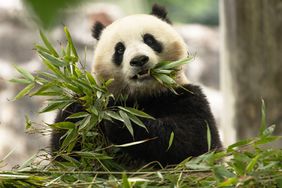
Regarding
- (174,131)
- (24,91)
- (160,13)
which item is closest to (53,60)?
(24,91)

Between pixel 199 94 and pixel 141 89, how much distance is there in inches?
12.9

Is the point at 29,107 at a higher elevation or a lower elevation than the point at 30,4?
lower

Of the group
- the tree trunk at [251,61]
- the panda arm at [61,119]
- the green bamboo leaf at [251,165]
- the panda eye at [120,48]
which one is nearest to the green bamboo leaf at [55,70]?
the panda arm at [61,119]

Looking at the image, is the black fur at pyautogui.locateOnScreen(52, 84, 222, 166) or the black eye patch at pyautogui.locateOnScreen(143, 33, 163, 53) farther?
the black eye patch at pyautogui.locateOnScreen(143, 33, 163, 53)

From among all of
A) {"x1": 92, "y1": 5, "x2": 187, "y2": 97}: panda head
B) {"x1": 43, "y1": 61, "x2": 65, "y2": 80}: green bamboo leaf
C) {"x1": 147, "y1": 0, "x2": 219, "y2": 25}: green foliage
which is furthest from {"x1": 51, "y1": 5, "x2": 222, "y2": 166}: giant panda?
{"x1": 147, "y1": 0, "x2": 219, "y2": 25}: green foliage

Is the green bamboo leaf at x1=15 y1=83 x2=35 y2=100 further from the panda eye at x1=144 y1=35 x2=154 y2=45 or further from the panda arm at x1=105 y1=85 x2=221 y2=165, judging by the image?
the panda eye at x1=144 y1=35 x2=154 y2=45

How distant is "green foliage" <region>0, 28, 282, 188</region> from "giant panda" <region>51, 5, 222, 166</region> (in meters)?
0.21

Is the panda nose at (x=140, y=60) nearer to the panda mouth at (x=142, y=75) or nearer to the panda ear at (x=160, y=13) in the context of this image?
the panda mouth at (x=142, y=75)

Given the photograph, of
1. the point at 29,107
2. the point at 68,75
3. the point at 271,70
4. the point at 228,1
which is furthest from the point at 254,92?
the point at 29,107

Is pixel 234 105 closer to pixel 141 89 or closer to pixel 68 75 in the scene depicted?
pixel 141 89

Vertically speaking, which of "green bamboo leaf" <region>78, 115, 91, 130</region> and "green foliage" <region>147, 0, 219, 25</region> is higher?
"green foliage" <region>147, 0, 219, 25</region>

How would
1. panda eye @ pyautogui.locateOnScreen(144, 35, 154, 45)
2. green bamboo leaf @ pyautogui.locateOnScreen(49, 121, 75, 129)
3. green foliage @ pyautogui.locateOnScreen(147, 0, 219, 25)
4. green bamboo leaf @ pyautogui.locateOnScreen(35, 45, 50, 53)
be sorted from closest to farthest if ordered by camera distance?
green bamboo leaf @ pyautogui.locateOnScreen(49, 121, 75, 129), green bamboo leaf @ pyautogui.locateOnScreen(35, 45, 50, 53), panda eye @ pyautogui.locateOnScreen(144, 35, 154, 45), green foliage @ pyautogui.locateOnScreen(147, 0, 219, 25)

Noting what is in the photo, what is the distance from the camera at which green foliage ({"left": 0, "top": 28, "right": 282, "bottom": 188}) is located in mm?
1620

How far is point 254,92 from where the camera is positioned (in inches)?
166
